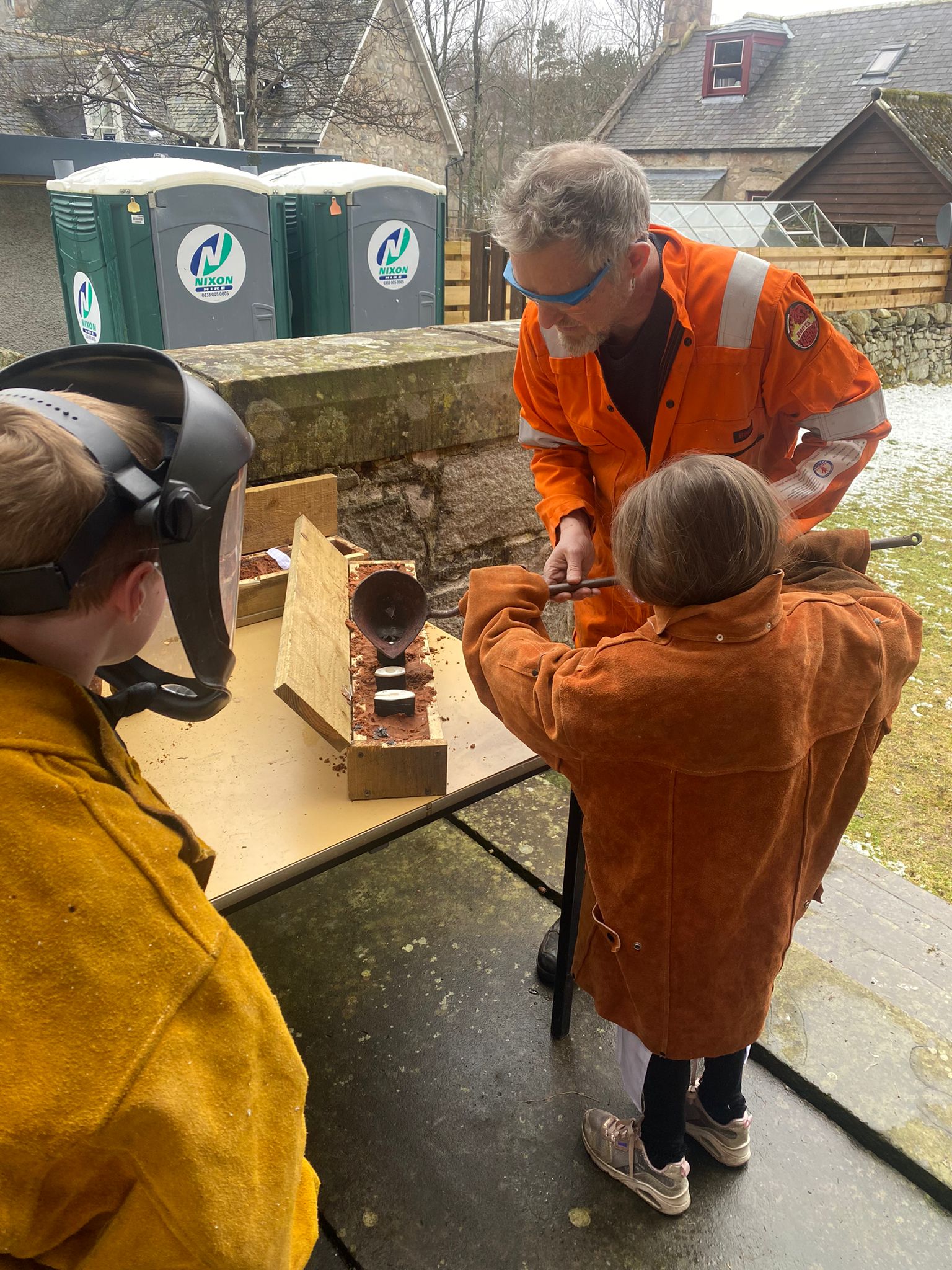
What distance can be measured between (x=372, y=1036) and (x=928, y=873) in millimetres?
2567

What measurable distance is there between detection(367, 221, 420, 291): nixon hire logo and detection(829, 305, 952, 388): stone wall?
283 inches

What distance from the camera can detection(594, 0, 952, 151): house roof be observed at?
24.3 metres

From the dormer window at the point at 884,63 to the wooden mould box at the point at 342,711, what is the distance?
29754 mm

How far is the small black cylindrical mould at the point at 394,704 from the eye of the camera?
1.92 meters

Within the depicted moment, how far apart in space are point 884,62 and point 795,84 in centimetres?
242

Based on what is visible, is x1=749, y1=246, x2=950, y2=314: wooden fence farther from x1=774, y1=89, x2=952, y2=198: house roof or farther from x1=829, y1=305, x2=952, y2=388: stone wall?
x1=774, y1=89, x2=952, y2=198: house roof

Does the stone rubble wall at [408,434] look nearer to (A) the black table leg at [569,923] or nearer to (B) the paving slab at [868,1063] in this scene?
(A) the black table leg at [569,923]

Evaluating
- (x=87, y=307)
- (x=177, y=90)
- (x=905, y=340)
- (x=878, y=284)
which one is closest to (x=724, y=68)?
(x=878, y=284)

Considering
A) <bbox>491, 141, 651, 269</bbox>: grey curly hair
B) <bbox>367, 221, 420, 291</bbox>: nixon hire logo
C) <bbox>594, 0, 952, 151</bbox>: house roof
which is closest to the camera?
<bbox>491, 141, 651, 269</bbox>: grey curly hair

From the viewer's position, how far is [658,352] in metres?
2.15

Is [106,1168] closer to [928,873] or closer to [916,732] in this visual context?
[928,873]

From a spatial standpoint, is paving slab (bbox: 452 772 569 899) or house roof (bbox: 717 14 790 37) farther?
house roof (bbox: 717 14 790 37)

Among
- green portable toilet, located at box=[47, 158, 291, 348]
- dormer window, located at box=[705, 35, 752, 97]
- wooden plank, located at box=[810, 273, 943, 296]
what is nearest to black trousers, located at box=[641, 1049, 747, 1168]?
green portable toilet, located at box=[47, 158, 291, 348]

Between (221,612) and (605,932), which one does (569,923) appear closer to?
(605,932)
